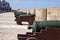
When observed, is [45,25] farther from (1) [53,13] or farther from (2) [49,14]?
(2) [49,14]

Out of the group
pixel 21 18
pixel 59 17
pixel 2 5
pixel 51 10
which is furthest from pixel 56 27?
pixel 2 5

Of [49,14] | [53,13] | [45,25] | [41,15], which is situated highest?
[45,25]

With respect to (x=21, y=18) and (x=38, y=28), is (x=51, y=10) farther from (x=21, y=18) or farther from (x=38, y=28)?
(x=38, y=28)

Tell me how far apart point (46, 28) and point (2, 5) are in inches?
3106

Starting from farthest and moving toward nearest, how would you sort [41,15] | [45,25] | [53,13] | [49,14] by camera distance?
[41,15]
[49,14]
[53,13]
[45,25]

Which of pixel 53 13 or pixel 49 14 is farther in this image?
pixel 49 14

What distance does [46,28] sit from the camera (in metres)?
6.29

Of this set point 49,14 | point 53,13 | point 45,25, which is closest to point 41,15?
point 49,14

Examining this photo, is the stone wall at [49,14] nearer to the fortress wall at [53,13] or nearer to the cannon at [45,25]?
the fortress wall at [53,13]

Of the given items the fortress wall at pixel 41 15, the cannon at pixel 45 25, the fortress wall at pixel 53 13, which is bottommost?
the fortress wall at pixel 41 15

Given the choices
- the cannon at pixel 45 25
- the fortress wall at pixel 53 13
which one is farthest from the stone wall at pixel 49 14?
the cannon at pixel 45 25

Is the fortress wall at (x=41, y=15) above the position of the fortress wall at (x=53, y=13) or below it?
below

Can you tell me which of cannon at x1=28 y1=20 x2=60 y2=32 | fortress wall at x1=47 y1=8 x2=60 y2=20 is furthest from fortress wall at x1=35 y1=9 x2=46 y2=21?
cannon at x1=28 y1=20 x2=60 y2=32

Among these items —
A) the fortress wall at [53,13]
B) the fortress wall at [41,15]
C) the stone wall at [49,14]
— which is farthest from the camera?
the fortress wall at [41,15]
